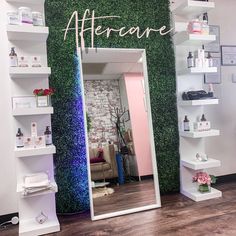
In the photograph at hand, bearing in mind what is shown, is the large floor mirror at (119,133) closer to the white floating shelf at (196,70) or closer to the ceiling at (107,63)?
the ceiling at (107,63)

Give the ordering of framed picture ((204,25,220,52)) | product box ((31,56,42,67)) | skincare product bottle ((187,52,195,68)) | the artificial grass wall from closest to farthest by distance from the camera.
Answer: product box ((31,56,42,67))
the artificial grass wall
skincare product bottle ((187,52,195,68))
framed picture ((204,25,220,52))

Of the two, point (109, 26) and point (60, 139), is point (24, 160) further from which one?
point (109, 26)

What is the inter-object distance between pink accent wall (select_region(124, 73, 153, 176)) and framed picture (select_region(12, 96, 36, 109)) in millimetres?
1004

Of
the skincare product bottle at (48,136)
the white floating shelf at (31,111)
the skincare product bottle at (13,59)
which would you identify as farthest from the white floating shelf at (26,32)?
the skincare product bottle at (48,136)

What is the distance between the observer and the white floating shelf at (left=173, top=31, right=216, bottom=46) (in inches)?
114

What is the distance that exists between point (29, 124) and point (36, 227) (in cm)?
96

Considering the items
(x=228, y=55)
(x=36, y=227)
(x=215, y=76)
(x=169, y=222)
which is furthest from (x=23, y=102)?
(x=228, y=55)

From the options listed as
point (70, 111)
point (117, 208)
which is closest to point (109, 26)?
point (70, 111)

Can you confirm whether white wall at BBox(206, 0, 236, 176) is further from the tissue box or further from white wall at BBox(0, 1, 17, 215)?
white wall at BBox(0, 1, 17, 215)

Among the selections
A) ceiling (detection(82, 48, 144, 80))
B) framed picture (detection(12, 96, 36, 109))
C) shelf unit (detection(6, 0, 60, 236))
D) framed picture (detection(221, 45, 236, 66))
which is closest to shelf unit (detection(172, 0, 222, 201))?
framed picture (detection(221, 45, 236, 66))

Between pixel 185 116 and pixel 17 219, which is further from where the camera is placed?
pixel 185 116

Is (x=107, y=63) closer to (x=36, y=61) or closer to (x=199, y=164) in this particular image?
(x=36, y=61)

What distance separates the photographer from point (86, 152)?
2.70m

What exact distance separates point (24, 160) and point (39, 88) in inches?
28.3
